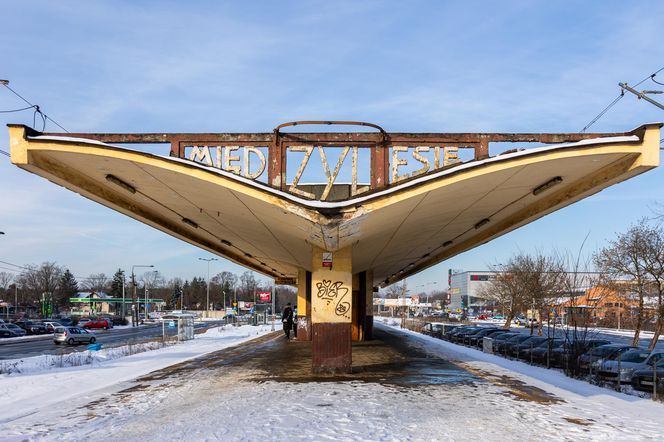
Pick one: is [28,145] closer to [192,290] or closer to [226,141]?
[226,141]

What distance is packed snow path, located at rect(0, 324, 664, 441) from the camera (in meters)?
8.62

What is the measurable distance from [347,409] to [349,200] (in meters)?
4.83

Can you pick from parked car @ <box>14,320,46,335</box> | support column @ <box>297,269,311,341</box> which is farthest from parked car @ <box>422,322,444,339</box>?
parked car @ <box>14,320,46,335</box>

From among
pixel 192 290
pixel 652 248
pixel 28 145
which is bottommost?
pixel 192 290

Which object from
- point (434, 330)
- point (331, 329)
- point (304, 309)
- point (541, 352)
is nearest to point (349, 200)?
point (331, 329)

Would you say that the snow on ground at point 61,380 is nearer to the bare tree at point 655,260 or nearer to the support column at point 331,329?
the support column at point 331,329

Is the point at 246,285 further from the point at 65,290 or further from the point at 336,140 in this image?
the point at 336,140

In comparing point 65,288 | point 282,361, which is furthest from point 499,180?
point 65,288

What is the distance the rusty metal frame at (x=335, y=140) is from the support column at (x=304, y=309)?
19.2 meters

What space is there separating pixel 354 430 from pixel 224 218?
382 inches

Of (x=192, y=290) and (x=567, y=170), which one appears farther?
(x=192, y=290)

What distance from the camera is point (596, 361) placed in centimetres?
1764

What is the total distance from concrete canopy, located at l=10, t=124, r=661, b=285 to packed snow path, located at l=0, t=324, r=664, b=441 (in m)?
3.97

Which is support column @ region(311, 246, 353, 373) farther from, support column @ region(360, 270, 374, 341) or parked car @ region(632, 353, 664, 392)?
support column @ region(360, 270, 374, 341)
